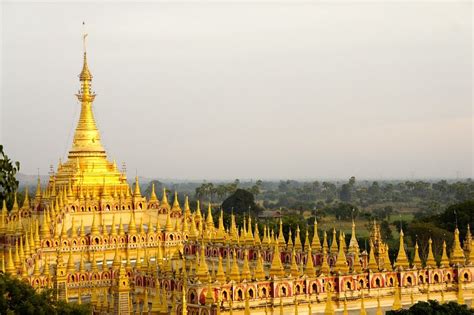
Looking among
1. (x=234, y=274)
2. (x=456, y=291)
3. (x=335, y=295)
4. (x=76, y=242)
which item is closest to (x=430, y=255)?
(x=456, y=291)

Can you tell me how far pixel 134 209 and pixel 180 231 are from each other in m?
3.40

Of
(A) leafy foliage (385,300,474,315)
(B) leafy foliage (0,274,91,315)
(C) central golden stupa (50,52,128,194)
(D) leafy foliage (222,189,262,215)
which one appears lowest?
(A) leafy foliage (385,300,474,315)

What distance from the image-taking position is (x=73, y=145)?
149ft

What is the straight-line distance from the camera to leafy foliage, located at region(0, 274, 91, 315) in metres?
23.7

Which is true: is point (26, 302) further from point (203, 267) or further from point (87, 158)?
point (87, 158)

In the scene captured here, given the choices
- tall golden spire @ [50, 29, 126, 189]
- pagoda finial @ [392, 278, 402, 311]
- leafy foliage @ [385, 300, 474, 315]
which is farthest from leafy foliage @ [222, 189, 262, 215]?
leafy foliage @ [385, 300, 474, 315]

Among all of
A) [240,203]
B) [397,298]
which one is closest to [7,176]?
[397,298]

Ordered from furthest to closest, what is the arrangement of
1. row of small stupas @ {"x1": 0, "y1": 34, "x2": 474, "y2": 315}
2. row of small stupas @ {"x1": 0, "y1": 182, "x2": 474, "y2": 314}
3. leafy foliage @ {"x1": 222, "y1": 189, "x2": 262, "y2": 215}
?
leafy foliage @ {"x1": 222, "y1": 189, "x2": 262, "y2": 215}, row of small stupas @ {"x1": 0, "y1": 34, "x2": 474, "y2": 315}, row of small stupas @ {"x1": 0, "y1": 182, "x2": 474, "y2": 314}

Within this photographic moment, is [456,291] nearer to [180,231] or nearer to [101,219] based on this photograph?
[180,231]

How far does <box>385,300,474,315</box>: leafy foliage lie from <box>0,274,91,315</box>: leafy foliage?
7965 mm

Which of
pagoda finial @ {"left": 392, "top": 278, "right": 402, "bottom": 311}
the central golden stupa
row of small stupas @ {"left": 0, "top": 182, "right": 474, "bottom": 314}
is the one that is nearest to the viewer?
pagoda finial @ {"left": 392, "top": 278, "right": 402, "bottom": 311}

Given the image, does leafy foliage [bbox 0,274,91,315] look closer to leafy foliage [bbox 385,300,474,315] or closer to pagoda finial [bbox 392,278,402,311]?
pagoda finial [bbox 392,278,402,311]

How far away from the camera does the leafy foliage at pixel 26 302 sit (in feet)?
77.6

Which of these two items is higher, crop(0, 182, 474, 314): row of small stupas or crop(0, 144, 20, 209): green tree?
crop(0, 144, 20, 209): green tree
